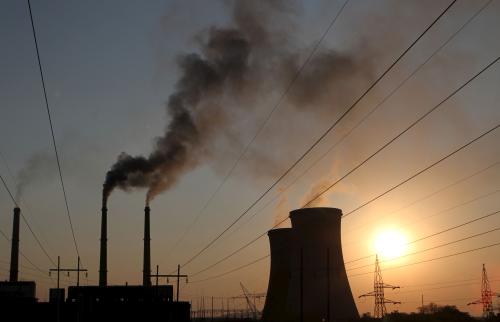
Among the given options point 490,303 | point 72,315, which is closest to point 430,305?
point 490,303

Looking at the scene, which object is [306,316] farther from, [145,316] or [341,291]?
[145,316]

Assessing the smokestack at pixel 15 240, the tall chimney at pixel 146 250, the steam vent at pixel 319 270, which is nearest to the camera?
the steam vent at pixel 319 270

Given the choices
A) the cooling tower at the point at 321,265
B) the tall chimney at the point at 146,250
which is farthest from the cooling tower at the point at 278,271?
the tall chimney at the point at 146,250

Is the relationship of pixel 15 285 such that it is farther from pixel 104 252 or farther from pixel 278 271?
pixel 278 271

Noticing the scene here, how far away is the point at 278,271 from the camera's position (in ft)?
177

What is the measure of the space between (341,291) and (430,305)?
6310 centimetres

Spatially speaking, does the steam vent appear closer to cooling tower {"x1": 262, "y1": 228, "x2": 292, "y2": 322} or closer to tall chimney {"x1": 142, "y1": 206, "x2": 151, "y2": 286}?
cooling tower {"x1": 262, "y1": 228, "x2": 292, "y2": 322}

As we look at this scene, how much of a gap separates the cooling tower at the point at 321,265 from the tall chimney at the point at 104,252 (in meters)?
18.7

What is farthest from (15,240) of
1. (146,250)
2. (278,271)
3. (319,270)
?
(319,270)

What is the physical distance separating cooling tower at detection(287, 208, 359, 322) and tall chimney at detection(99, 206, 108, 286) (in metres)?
18.7

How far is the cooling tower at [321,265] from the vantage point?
44125 mm

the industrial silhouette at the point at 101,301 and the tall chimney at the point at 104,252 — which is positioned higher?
the tall chimney at the point at 104,252

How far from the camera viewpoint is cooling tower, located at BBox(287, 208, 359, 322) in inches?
1737

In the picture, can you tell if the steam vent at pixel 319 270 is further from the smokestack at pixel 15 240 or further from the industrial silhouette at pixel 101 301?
the smokestack at pixel 15 240
